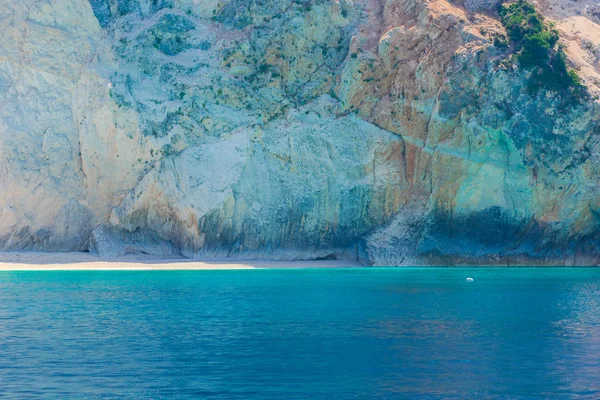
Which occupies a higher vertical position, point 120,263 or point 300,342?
point 120,263

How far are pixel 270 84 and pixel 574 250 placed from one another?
23.0 meters

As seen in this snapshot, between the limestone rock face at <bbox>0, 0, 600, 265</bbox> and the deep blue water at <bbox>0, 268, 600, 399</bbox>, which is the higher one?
the limestone rock face at <bbox>0, 0, 600, 265</bbox>

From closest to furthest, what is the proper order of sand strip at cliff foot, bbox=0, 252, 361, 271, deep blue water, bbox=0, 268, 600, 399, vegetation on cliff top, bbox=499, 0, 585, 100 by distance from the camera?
deep blue water, bbox=0, 268, 600, 399 → sand strip at cliff foot, bbox=0, 252, 361, 271 → vegetation on cliff top, bbox=499, 0, 585, 100

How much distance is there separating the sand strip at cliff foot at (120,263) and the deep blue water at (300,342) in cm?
1416

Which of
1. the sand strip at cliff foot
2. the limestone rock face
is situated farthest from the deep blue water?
the limestone rock face

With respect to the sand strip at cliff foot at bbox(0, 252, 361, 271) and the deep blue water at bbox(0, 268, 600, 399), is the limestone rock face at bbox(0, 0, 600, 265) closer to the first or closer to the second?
the sand strip at cliff foot at bbox(0, 252, 361, 271)

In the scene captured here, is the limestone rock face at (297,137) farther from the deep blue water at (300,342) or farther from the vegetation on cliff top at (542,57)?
the deep blue water at (300,342)

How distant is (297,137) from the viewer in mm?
54500

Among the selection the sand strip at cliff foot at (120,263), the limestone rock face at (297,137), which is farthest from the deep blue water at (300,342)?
the limestone rock face at (297,137)

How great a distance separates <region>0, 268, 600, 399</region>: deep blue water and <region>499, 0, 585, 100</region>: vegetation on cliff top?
18747mm

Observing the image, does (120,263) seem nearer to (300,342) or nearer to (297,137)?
(297,137)

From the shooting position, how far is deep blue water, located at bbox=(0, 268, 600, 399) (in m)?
15.8

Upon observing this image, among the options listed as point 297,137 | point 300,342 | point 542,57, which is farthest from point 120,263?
point 300,342

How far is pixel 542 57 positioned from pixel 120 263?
29794 mm
